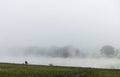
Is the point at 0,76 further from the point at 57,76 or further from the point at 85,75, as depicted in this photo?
the point at 85,75

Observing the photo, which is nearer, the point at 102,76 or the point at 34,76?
the point at 34,76

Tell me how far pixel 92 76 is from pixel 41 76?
14284mm

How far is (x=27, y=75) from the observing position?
72.4 meters

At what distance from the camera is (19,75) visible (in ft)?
233

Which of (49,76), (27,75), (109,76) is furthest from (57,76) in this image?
(109,76)

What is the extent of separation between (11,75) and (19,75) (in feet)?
6.59

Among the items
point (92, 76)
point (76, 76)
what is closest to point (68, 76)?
point (76, 76)

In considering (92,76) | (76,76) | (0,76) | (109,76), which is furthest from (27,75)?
(109,76)

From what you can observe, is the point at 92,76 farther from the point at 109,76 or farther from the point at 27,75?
the point at 27,75

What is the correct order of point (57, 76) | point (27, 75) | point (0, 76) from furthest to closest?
point (57, 76) → point (27, 75) → point (0, 76)

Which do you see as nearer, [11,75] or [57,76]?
[11,75]

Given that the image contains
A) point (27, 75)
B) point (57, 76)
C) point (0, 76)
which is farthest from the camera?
point (57, 76)

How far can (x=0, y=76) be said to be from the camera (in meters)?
67.9

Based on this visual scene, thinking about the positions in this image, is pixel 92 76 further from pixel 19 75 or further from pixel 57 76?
pixel 19 75
